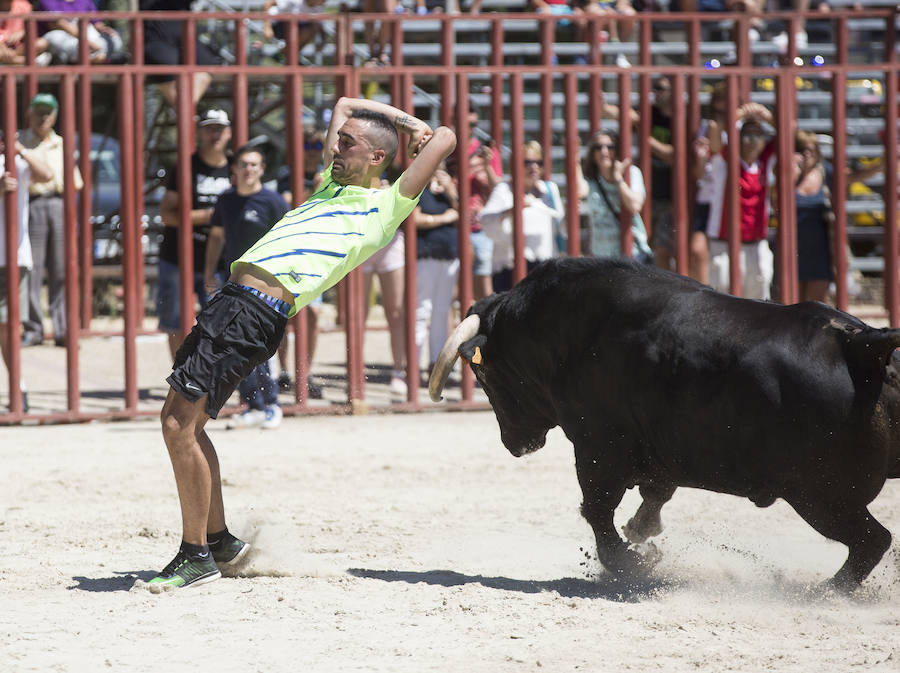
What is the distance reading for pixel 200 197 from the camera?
356 inches

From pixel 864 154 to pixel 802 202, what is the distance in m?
5.56

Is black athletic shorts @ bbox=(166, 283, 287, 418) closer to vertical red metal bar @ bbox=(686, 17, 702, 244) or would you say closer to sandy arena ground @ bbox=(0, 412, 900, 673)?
sandy arena ground @ bbox=(0, 412, 900, 673)

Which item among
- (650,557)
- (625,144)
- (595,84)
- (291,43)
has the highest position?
(291,43)

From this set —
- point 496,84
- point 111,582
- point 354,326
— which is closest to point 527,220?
point 496,84

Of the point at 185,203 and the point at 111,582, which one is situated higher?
the point at 185,203

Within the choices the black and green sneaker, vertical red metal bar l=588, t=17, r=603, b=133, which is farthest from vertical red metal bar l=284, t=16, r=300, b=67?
the black and green sneaker

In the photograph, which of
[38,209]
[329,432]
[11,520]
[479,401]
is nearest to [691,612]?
[11,520]

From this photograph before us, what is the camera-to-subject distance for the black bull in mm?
4129

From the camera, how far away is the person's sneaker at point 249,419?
27.6 ft

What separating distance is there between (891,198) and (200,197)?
4702 millimetres

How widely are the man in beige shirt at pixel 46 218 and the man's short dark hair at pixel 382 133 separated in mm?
4566

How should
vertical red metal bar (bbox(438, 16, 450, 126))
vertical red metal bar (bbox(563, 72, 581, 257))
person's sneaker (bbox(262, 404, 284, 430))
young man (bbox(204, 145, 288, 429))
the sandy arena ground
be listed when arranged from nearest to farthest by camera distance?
the sandy arena ground
young man (bbox(204, 145, 288, 429))
person's sneaker (bbox(262, 404, 284, 430))
vertical red metal bar (bbox(438, 16, 450, 126))
vertical red metal bar (bbox(563, 72, 581, 257))

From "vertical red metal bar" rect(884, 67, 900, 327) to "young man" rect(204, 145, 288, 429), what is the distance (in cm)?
417

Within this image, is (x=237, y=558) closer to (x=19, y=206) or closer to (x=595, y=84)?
(x=19, y=206)
